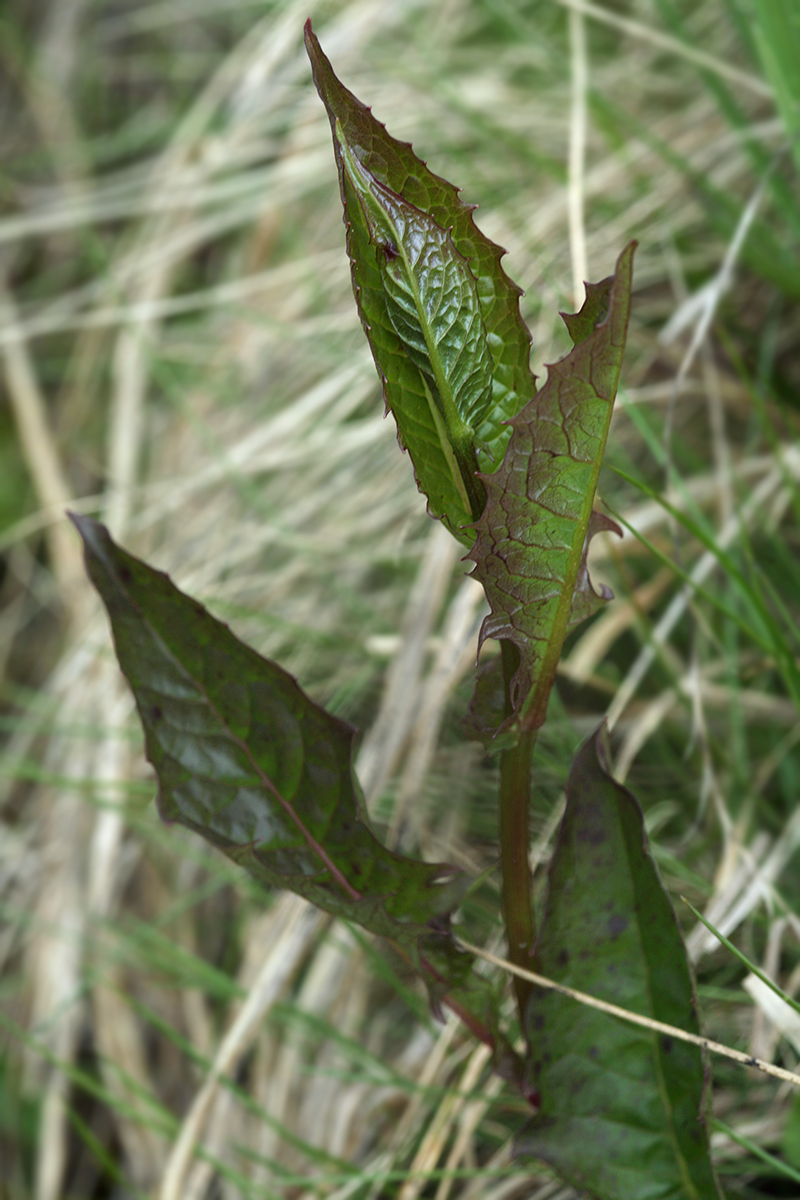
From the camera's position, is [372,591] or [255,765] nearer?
[255,765]

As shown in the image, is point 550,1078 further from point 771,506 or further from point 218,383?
point 218,383


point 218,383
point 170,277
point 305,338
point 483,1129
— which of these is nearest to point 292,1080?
point 483,1129

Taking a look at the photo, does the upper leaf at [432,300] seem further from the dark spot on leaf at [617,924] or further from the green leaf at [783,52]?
the green leaf at [783,52]

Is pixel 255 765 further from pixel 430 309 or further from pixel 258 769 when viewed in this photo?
pixel 430 309

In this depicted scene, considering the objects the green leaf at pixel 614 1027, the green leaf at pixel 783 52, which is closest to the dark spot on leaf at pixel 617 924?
the green leaf at pixel 614 1027

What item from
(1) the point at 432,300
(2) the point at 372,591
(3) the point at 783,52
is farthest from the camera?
(2) the point at 372,591

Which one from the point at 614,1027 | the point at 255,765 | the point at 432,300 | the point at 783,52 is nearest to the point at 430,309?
the point at 432,300
